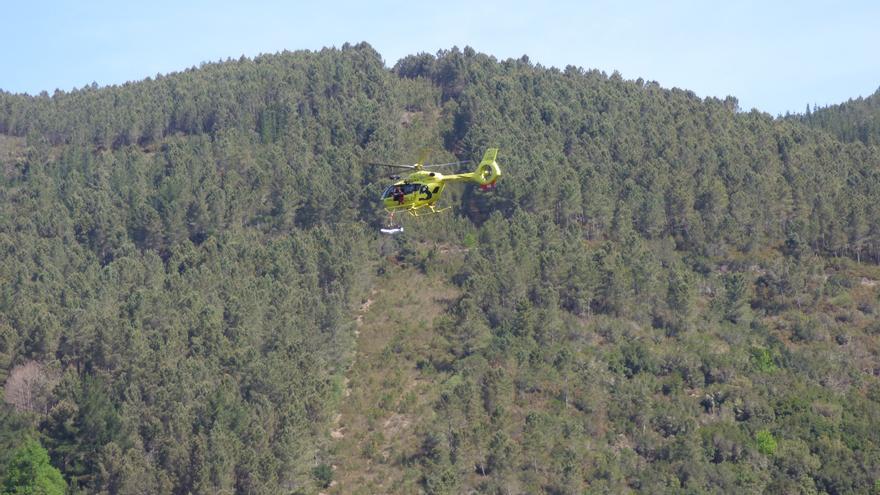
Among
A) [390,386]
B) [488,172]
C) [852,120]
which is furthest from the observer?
[852,120]

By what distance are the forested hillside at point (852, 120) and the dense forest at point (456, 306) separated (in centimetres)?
2412

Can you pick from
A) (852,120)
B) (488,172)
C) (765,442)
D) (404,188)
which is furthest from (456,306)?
(852,120)

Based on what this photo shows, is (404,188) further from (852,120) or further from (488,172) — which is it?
(852,120)

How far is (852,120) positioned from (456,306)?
106m

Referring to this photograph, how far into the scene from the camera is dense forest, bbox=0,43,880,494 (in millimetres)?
75125

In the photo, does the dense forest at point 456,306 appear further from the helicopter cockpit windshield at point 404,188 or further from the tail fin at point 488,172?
the tail fin at point 488,172

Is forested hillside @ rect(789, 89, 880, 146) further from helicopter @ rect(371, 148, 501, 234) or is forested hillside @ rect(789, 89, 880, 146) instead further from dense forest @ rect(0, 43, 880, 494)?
helicopter @ rect(371, 148, 501, 234)

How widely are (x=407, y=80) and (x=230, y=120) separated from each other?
27.8 metres

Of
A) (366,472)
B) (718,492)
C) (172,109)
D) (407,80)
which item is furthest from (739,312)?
(172,109)

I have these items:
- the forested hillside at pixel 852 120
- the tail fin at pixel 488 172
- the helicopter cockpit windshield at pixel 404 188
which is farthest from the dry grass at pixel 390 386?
the forested hillside at pixel 852 120

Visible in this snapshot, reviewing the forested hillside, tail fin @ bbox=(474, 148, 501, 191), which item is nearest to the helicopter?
tail fin @ bbox=(474, 148, 501, 191)

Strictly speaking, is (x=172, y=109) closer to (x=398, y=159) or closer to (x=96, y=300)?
(x=398, y=159)

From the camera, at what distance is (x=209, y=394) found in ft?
246

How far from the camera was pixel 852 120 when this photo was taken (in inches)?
6909
